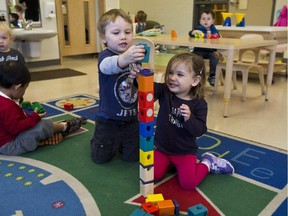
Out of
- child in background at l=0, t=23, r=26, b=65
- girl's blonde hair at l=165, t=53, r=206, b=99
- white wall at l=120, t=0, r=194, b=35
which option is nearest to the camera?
girl's blonde hair at l=165, t=53, r=206, b=99

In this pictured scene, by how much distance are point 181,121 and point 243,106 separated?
137 centimetres

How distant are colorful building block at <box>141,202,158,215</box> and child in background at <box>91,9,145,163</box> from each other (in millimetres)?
435

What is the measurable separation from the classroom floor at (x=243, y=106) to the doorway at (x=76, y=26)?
3.81 feet

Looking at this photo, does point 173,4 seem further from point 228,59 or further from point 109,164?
point 109,164

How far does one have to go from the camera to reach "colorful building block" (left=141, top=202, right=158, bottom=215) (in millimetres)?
1020

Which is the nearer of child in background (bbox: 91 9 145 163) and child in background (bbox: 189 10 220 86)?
child in background (bbox: 91 9 145 163)

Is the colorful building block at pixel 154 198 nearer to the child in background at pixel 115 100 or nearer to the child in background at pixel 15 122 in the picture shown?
the child in background at pixel 115 100

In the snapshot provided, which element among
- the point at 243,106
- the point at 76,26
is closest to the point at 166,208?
the point at 243,106

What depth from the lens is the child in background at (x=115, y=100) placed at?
4.24 feet

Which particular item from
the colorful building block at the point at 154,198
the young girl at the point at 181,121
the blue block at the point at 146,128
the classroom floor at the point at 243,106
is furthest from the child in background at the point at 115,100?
the classroom floor at the point at 243,106

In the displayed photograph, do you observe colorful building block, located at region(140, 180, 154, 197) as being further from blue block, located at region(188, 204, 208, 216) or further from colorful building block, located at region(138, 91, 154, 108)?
colorful building block, located at region(138, 91, 154, 108)

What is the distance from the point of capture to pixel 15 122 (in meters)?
1.48

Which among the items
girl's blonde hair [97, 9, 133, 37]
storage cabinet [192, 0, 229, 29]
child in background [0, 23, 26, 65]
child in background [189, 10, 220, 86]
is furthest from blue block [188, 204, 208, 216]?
storage cabinet [192, 0, 229, 29]

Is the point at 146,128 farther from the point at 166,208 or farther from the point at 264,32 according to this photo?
the point at 264,32
